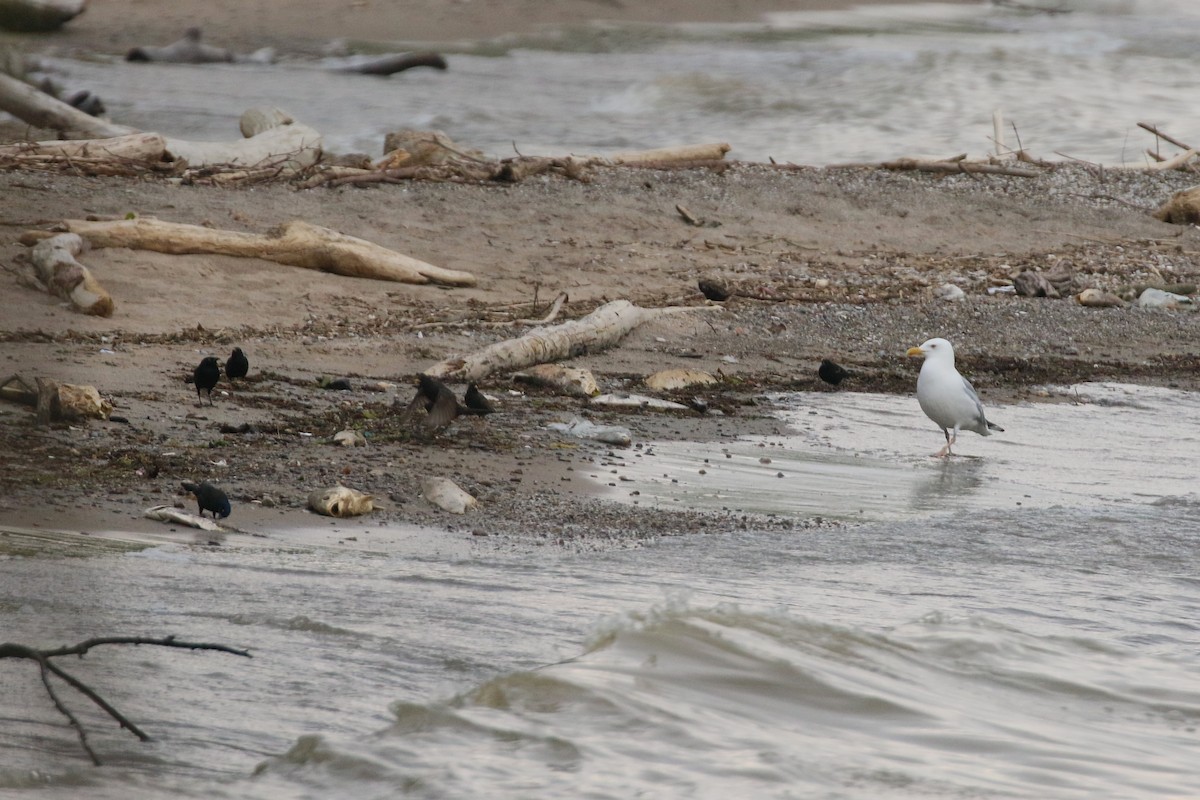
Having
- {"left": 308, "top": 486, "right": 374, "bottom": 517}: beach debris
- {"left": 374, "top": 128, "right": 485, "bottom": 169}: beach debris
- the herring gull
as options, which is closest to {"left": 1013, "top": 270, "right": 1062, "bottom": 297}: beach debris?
the herring gull

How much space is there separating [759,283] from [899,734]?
717 centimetres

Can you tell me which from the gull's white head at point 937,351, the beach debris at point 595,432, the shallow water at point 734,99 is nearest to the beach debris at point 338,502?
the beach debris at point 595,432

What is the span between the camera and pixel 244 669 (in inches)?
147

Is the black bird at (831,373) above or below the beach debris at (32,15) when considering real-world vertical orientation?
below

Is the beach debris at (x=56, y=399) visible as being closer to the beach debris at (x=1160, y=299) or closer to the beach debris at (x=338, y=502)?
the beach debris at (x=338, y=502)

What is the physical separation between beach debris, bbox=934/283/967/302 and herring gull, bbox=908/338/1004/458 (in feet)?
10.1

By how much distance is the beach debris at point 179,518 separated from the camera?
4.92 m

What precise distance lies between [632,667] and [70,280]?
17.3 ft

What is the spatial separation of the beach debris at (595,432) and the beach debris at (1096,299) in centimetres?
539

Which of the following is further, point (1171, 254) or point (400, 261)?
point (1171, 254)

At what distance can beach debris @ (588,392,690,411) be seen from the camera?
7.59 metres

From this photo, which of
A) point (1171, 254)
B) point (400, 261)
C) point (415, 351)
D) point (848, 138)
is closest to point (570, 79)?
point (848, 138)

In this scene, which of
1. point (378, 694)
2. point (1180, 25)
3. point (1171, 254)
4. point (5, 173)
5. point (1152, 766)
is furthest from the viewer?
point (1180, 25)

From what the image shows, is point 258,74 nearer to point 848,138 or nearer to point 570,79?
point 570,79
